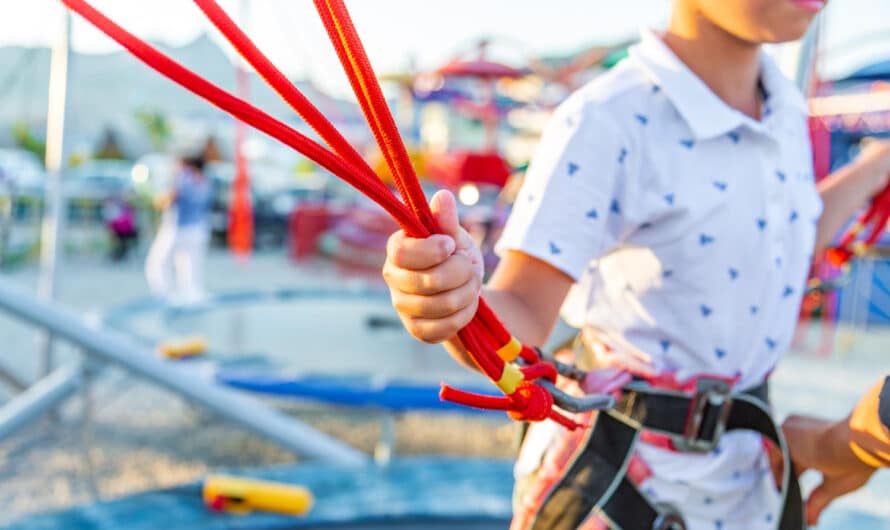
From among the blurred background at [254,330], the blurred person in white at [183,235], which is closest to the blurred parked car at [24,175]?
the blurred background at [254,330]

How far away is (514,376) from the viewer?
66 centimetres

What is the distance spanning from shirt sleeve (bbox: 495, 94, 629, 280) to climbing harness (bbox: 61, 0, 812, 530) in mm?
109

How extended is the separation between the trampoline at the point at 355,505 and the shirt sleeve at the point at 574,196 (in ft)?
4.21

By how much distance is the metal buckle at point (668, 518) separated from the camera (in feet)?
2.87

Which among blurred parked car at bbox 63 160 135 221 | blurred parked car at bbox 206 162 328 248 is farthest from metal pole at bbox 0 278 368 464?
blurred parked car at bbox 206 162 328 248

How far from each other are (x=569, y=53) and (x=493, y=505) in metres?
11.1

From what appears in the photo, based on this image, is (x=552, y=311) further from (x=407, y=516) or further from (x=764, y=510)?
(x=407, y=516)

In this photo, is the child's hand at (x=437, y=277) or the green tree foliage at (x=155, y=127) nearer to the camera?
the child's hand at (x=437, y=277)

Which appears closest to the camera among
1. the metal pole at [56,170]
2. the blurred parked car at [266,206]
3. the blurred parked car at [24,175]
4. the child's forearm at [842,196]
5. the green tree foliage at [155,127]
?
the child's forearm at [842,196]

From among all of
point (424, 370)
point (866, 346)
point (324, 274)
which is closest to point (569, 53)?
point (324, 274)

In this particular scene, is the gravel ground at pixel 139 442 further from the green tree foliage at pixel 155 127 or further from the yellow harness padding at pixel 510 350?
the green tree foliage at pixel 155 127

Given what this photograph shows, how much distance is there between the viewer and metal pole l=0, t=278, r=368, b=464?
2387 mm

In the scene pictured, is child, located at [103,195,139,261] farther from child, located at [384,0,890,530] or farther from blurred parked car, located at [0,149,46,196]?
child, located at [384,0,890,530]

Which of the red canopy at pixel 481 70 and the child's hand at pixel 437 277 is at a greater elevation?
the red canopy at pixel 481 70
